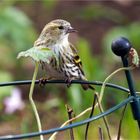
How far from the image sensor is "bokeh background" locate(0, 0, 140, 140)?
3660 millimetres

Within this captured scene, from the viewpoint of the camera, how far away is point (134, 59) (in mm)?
1937

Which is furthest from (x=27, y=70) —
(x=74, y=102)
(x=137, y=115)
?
(x=137, y=115)

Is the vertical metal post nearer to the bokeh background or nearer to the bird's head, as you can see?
the bird's head

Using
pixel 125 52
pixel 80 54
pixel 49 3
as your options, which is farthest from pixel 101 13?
pixel 125 52

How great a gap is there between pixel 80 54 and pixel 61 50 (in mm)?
1081

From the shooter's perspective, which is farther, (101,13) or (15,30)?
(101,13)

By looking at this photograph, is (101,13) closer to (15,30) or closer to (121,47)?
(15,30)

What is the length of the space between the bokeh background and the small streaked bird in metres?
0.37

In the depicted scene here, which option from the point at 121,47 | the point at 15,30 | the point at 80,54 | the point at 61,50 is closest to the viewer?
the point at 121,47

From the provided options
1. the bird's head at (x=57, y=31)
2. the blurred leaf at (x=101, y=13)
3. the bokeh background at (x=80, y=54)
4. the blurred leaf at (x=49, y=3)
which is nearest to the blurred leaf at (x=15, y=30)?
the bokeh background at (x=80, y=54)

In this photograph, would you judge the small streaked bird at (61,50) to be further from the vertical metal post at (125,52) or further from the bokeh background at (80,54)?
the vertical metal post at (125,52)

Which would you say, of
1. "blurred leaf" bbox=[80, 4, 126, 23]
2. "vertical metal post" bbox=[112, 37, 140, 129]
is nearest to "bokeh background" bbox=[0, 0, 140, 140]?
"blurred leaf" bbox=[80, 4, 126, 23]

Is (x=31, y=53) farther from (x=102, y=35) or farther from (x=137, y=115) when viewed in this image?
(x=102, y=35)

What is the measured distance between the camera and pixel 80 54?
13.1ft
